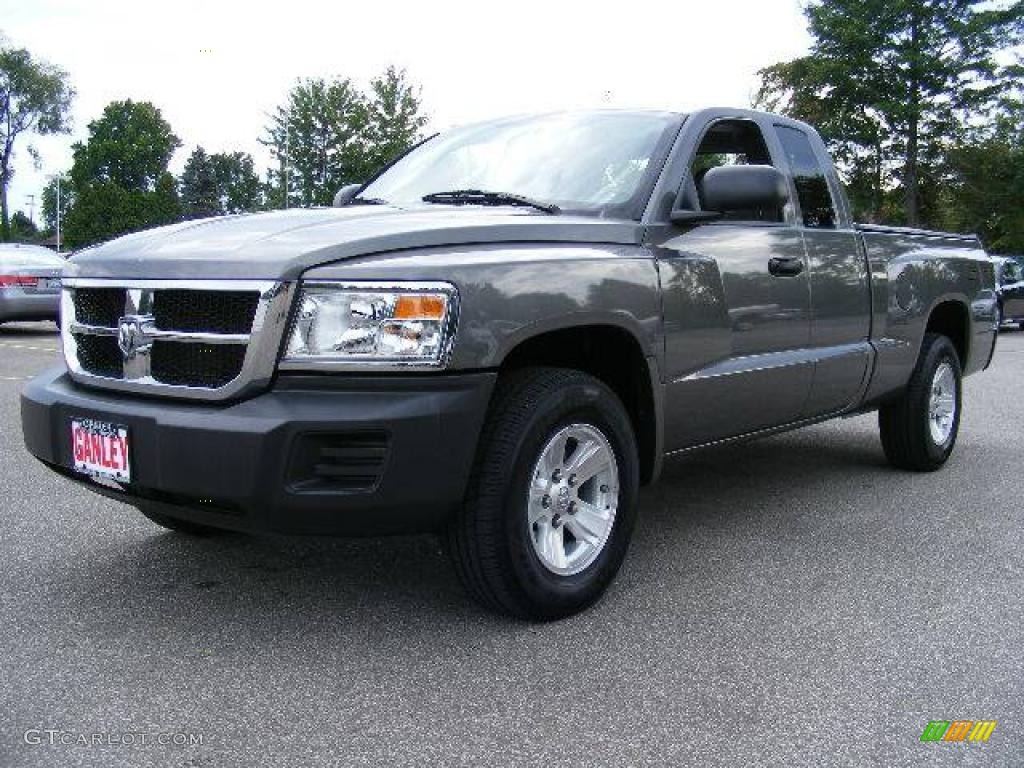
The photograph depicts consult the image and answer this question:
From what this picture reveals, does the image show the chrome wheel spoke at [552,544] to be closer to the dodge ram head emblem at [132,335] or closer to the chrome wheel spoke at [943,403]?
the dodge ram head emblem at [132,335]

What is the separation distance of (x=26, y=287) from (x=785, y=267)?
12.8 meters

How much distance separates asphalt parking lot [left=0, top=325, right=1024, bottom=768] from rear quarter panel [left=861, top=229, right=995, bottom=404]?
905 mm

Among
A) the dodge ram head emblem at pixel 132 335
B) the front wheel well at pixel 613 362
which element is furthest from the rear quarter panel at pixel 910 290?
the dodge ram head emblem at pixel 132 335

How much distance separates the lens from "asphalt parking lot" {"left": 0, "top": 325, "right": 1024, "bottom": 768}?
2.58m

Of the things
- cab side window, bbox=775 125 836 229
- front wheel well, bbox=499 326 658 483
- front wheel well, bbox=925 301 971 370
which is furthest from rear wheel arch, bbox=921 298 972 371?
front wheel well, bbox=499 326 658 483

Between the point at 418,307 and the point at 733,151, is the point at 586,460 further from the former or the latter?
the point at 733,151

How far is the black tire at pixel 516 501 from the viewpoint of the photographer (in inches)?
124

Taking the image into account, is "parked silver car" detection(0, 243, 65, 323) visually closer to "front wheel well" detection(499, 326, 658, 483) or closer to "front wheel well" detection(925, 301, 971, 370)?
"front wheel well" detection(925, 301, 971, 370)

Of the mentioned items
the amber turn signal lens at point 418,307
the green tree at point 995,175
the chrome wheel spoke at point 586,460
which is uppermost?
the green tree at point 995,175

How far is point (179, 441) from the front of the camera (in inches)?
115

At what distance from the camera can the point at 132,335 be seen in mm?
3174

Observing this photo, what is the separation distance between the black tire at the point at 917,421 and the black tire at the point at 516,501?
9.73 feet

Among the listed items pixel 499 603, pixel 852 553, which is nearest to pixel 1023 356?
pixel 852 553
